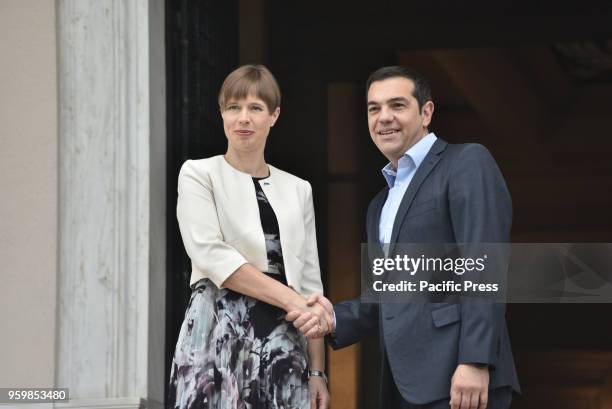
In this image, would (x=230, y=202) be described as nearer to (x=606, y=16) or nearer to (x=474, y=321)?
(x=474, y=321)

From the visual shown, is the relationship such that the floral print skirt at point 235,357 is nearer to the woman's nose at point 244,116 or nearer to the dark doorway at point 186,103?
the woman's nose at point 244,116

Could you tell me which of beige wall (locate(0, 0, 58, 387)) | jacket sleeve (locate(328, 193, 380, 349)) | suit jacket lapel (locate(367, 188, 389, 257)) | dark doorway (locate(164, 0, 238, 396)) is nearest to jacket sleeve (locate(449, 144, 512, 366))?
suit jacket lapel (locate(367, 188, 389, 257))

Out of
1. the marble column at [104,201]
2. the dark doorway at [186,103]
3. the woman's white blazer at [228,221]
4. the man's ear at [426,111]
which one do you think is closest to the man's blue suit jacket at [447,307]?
the man's ear at [426,111]

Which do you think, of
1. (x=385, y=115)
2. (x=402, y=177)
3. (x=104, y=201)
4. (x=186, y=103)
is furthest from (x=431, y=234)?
(x=186, y=103)

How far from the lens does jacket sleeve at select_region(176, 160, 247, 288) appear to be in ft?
14.3

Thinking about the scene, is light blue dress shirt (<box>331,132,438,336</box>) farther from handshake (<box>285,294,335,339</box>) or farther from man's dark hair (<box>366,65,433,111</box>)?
handshake (<box>285,294,335,339</box>)

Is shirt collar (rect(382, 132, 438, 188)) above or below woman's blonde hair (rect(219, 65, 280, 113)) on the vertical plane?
below

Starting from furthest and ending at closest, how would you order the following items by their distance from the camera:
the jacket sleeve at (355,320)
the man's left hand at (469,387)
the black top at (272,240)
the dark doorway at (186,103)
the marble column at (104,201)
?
the dark doorway at (186,103) → the marble column at (104,201) → the jacket sleeve at (355,320) → the black top at (272,240) → the man's left hand at (469,387)

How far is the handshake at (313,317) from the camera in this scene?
4375 mm

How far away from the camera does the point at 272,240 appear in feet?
14.6

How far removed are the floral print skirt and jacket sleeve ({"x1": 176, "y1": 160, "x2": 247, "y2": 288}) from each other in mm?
110

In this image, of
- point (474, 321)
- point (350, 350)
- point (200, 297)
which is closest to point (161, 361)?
point (200, 297)

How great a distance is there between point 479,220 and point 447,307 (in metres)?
0.32

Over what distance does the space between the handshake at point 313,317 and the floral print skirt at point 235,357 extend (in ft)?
0.22
